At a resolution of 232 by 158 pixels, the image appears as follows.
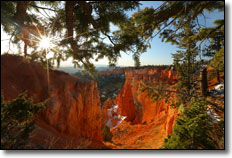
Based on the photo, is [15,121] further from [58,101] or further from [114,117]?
[114,117]

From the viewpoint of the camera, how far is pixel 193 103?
2.99m

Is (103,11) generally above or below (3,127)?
above

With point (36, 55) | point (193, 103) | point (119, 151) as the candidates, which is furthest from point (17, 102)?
point (193, 103)

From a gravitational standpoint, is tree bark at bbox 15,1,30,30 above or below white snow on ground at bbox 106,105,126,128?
above

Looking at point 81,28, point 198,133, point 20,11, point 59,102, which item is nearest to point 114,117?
point 59,102

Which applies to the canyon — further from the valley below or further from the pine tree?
the pine tree

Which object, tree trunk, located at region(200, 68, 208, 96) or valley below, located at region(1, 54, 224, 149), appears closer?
valley below, located at region(1, 54, 224, 149)

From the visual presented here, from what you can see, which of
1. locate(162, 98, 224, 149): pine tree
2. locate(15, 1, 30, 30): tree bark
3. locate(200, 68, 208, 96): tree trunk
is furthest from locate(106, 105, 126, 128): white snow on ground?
locate(15, 1, 30, 30): tree bark

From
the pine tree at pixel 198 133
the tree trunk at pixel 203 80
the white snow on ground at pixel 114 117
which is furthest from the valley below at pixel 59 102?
the white snow on ground at pixel 114 117

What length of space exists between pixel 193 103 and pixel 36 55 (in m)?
4.27

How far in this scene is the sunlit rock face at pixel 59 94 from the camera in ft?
7.46

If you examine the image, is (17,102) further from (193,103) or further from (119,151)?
(193,103)

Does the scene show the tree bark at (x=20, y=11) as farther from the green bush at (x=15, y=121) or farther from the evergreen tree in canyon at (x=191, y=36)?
the evergreen tree in canyon at (x=191, y=36)

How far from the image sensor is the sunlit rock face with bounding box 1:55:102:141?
2.27 m
